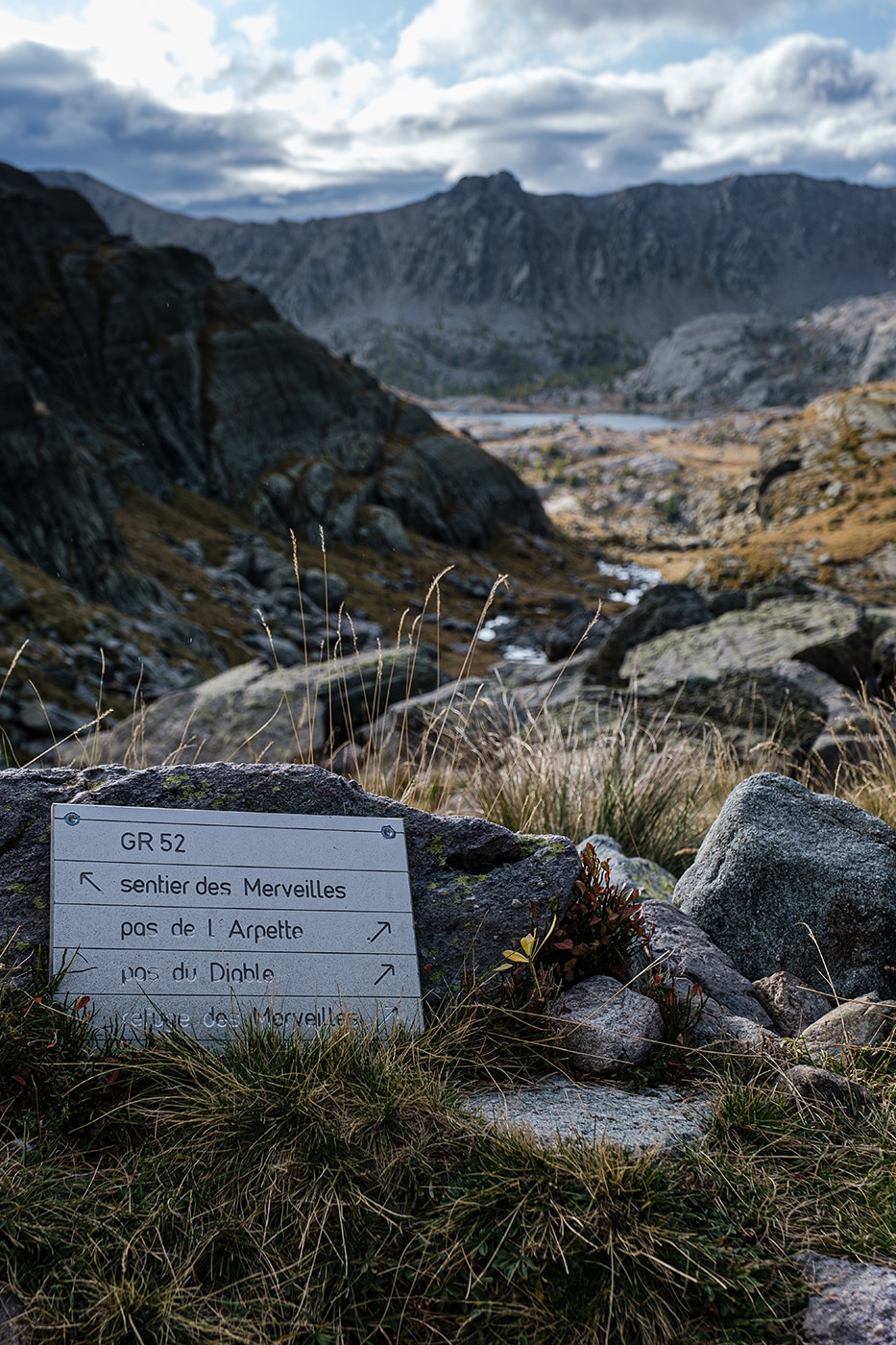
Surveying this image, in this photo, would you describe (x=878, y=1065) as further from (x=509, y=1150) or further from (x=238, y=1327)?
(x=238, y=1327)

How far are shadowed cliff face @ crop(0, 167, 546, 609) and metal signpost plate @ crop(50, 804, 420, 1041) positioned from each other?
168 ft

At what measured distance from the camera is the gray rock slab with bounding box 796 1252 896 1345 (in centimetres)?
324

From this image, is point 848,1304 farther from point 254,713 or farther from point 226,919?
point 254,713

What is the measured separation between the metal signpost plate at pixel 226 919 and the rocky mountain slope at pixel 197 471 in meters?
27.0

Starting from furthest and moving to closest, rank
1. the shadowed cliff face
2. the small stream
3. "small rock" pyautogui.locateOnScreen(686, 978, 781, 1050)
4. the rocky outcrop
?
the shadowed cliff face → the small stream → the rocky outcrop → "small rock" pyautogui.locateOnScreen(686, 978, 781, 1050)

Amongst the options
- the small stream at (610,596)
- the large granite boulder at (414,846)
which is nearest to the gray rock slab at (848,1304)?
the large granite boulder at (414,846)

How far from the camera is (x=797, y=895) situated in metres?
5.82

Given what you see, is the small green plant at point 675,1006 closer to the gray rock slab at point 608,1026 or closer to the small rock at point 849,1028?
the gray rock slab at point 608,1026

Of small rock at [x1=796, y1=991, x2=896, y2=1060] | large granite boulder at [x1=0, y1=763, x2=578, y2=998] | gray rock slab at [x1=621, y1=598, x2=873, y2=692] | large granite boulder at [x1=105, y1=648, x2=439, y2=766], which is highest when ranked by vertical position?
large granite boulder at [x1=0, y1=763, x2=578, y2=998]

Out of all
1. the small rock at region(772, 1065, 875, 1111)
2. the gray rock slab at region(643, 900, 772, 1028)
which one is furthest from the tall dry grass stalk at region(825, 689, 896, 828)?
the small rock at region(772, 1065, 875, 1111)

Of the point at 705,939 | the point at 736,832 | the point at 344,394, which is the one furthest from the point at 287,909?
the point at 344,394

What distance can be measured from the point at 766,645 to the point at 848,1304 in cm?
1195

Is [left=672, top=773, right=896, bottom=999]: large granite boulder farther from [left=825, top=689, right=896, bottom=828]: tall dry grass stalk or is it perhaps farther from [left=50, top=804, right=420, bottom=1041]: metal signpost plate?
[left=50, top=804, right=420, bottom=1041]: metal signpost plate

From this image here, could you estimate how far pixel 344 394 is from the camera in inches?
3433
